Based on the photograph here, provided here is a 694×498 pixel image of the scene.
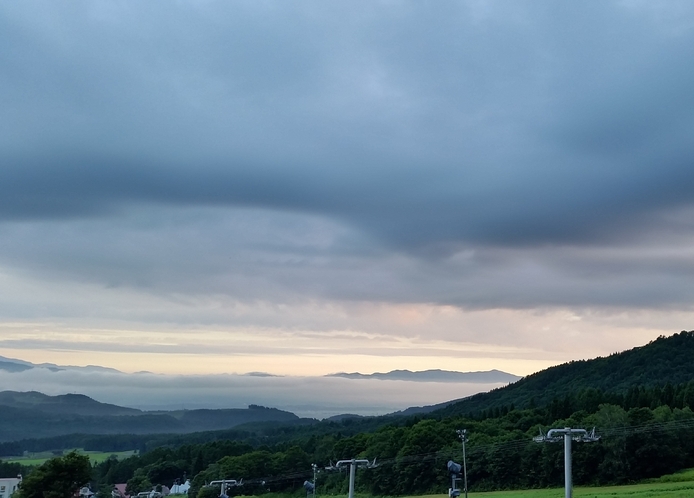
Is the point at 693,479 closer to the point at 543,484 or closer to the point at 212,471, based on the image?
the point at 543,484

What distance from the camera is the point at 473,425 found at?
401 ft

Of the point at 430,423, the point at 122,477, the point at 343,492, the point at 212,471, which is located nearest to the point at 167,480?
the point at 122,477

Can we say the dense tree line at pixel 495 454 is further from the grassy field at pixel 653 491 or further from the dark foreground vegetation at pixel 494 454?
the grassy field at pixel 653 491

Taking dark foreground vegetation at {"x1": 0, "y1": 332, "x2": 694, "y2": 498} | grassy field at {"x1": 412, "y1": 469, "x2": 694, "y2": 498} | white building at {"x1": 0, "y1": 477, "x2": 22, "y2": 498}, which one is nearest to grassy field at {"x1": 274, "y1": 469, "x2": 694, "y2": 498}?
grassy field at {"x1": 412, "y1": 469, "x2": 694, "y2": 498}

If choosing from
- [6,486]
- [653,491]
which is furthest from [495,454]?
[6,486]

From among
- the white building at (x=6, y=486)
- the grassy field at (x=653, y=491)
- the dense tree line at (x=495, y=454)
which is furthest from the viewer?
the white building at (x=6, y=486)

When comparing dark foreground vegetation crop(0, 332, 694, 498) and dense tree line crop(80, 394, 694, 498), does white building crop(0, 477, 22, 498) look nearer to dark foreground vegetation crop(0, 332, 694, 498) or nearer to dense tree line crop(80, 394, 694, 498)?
dark foreground vegetation crop(0, 332, 694, 498)

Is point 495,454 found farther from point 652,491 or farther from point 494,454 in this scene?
point 652,491

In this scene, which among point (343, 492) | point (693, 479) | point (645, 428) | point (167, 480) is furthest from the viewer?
point (167, 480)

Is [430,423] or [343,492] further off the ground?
[430,423]

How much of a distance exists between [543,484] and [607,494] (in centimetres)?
2478

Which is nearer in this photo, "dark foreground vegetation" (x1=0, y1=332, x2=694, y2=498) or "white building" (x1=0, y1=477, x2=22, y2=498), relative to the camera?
"dark foreground vegetation" (x1=0, y1=332, x2=694, y2=498)

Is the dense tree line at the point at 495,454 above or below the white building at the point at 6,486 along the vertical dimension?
A: above

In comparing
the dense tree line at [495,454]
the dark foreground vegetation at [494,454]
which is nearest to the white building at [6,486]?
the dark foreground vegetation at [494,454]
